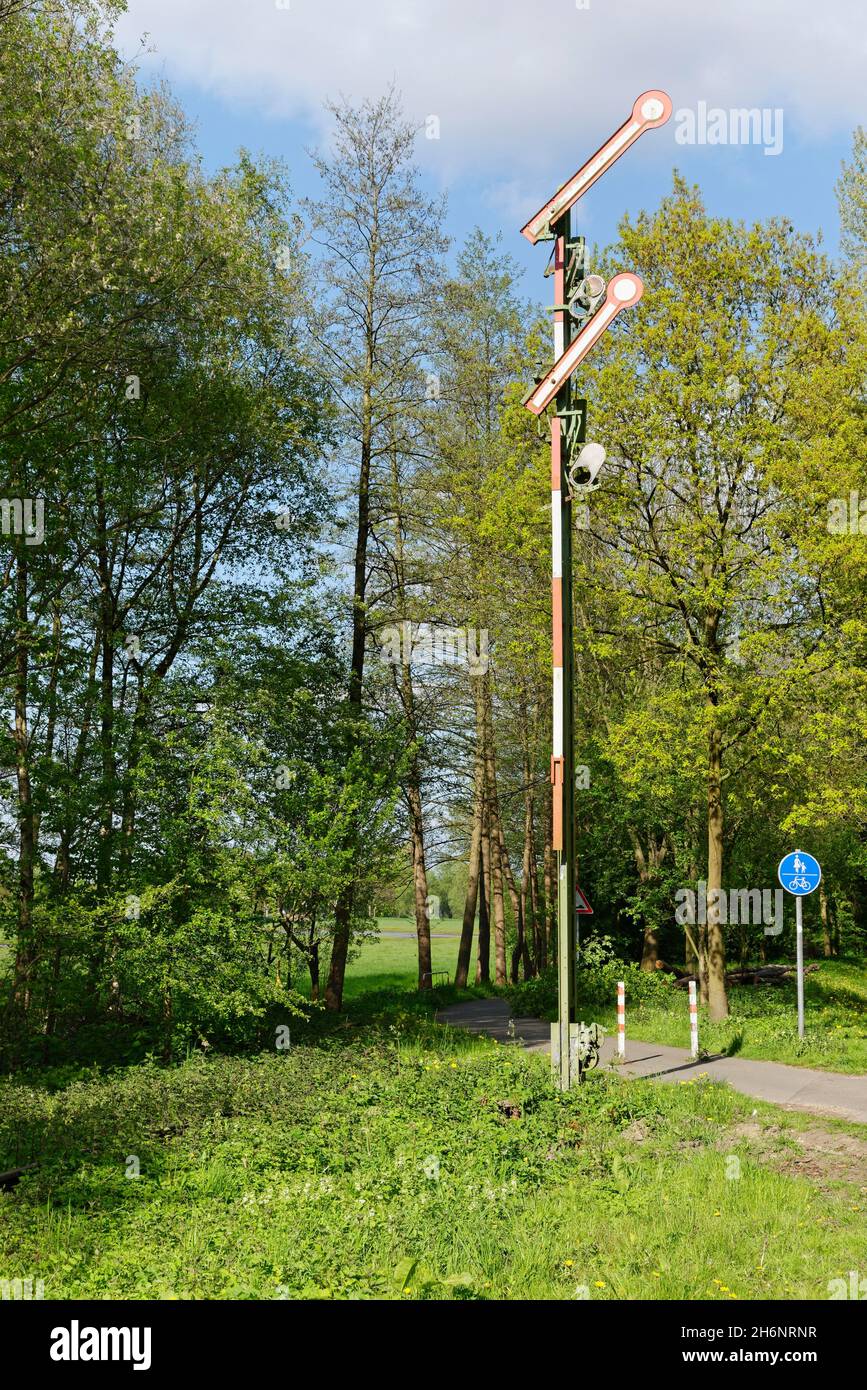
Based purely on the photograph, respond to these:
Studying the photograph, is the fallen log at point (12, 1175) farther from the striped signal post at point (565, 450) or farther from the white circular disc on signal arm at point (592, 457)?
the white circular disc on signal arm at point (592, 457)

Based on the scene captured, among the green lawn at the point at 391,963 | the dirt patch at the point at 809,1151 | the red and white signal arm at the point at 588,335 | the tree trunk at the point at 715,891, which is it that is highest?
the red and white signal arm at the point at 588,335

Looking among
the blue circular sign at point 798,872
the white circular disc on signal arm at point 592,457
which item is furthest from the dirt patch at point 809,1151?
the white circular disc on signal arm at point 592,457

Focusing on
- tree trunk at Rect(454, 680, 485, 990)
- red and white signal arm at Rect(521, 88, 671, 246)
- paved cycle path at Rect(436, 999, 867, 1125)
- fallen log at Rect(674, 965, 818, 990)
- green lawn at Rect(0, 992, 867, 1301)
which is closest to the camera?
green lawn at Rect(0, 992, 867, 1301)

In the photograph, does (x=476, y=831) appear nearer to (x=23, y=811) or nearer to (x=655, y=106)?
(x=23, y=811)

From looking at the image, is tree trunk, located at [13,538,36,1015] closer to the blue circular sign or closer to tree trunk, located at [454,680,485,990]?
the blue circular sign

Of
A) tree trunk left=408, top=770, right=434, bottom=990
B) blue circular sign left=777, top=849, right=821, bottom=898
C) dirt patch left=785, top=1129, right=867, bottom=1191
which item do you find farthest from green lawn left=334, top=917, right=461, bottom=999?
dirt patch left=785, top=1129, right=867, bottom=1191

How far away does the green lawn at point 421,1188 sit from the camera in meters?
5.76

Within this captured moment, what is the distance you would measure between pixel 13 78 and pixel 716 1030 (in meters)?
15.8

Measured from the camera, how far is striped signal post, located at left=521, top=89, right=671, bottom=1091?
10.5 m

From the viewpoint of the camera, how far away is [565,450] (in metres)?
11.0

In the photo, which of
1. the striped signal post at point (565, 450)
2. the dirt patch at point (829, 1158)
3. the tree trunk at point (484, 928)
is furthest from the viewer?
the tree trunk at point (484, 928)

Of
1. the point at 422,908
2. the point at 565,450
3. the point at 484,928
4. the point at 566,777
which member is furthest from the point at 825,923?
the point at 565,450

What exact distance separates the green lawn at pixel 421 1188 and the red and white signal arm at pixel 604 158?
28.4 feet

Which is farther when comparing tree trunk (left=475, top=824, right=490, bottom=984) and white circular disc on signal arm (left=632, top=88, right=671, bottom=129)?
tree trunk (left=475, top=824, right=490, bottom=984)
